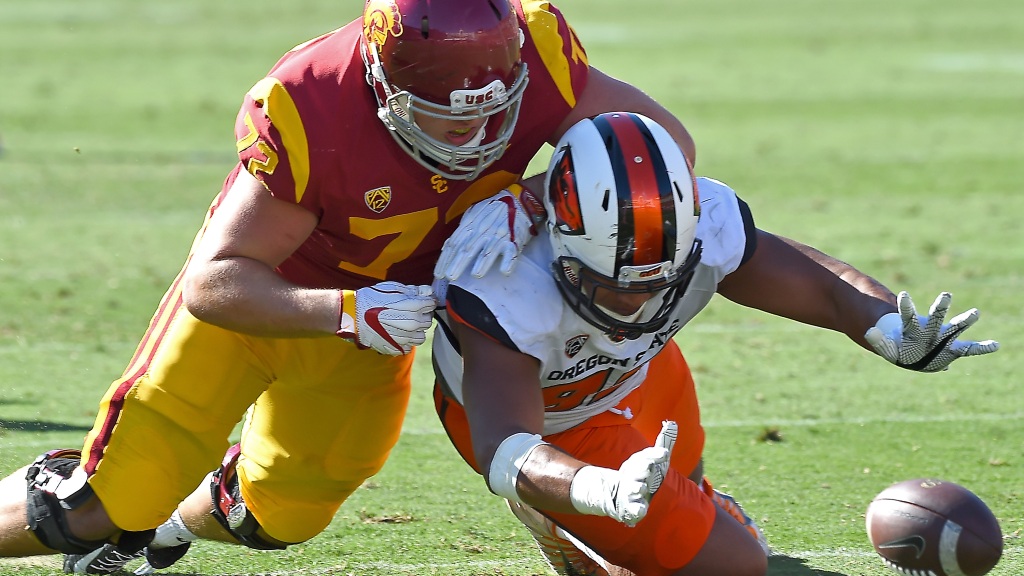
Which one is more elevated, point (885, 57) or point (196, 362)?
point (196, 362)

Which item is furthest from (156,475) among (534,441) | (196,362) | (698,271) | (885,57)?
(885,57)

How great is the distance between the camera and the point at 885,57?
17.4 meters

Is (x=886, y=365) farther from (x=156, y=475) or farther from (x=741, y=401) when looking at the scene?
(x=156, y=475)

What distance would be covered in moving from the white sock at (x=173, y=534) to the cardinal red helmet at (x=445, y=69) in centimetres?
145

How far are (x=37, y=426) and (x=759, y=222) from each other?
5.24 m

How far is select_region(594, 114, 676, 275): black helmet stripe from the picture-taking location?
3635mm

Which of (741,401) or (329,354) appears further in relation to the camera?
(741,401)

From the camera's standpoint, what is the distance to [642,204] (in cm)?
366

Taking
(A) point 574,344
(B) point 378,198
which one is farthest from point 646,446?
(B) point 378,198

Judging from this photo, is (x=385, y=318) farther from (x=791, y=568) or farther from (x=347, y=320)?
(x=791, y=568)

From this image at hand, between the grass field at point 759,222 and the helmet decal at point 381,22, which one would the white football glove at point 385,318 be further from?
the grass field at point 759,222

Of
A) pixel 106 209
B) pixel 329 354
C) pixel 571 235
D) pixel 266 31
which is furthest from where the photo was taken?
pixel 266 31

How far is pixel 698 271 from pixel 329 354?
1.11m

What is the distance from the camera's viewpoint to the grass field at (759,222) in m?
4.98
